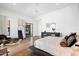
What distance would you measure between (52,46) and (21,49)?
601 mm

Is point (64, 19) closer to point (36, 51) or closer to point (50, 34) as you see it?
point (50, 34)

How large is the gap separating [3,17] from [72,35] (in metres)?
1.34

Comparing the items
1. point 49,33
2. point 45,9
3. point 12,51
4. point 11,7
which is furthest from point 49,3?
point 12,51

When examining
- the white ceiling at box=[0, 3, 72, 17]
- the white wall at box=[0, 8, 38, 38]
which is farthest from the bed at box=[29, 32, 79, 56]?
the white ceiling at box=[0, 3, 72, 17]

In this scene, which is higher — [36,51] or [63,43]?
[63,43]

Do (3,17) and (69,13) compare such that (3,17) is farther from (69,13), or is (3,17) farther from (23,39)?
(69,13)

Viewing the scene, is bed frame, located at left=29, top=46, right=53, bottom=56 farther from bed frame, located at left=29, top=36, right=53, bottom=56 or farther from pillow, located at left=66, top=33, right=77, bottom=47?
pillow, located at left=66, top=33, right=77, bottom=47

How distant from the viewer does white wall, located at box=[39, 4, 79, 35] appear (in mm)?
2082

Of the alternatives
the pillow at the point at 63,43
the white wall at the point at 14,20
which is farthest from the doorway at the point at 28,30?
the pillow at the point at 63,43

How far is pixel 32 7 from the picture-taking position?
2.14m

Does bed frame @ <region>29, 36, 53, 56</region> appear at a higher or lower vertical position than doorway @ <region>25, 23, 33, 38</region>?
lower

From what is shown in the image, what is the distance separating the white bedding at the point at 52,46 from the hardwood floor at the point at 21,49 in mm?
181

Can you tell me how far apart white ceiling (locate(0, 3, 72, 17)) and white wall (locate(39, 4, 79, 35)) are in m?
0.08

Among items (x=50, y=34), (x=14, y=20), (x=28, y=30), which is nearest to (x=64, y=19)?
(x=50, y=34)
